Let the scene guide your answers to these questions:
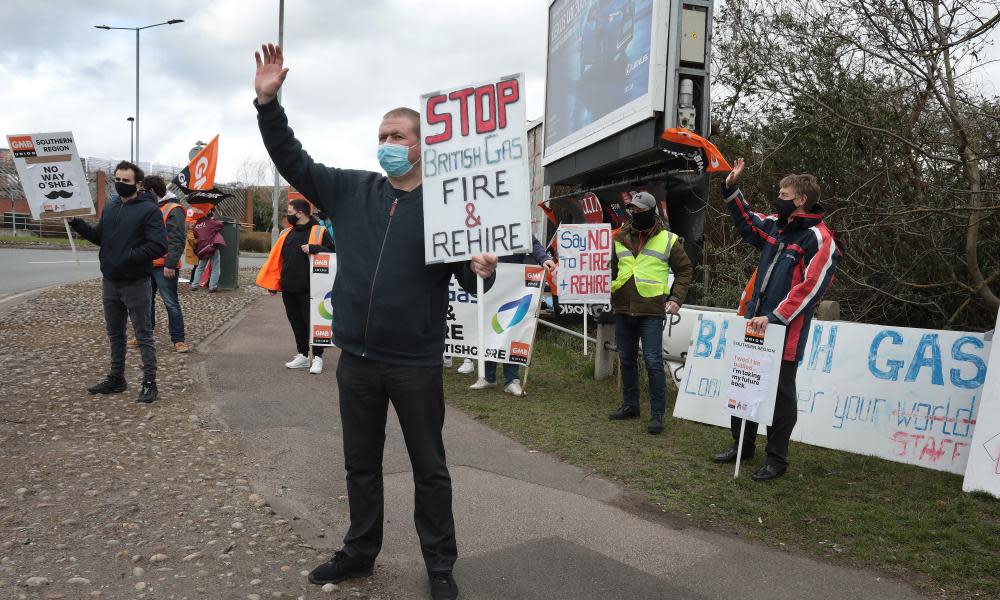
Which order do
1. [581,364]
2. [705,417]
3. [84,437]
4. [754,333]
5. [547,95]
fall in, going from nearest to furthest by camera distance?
1. [754,333]
2. [84,437]
3. [705,417]
4. [581,364]
5. [547,95]

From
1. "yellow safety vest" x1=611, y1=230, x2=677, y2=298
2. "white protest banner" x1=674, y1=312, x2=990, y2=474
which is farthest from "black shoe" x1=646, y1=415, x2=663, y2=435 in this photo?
"yellow safety vest" x1=611, y1=230, x2=677, y2=298

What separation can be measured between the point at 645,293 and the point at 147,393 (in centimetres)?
454

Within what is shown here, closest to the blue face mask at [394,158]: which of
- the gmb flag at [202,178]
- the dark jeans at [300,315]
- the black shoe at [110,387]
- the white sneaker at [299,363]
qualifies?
the black shoe at [110,387]

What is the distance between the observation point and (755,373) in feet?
17.9

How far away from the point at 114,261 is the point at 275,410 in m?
1.93

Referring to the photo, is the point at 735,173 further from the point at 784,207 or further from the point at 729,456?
the point at 729,456

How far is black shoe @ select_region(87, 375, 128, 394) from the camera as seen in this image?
23.9ft

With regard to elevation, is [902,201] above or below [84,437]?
above

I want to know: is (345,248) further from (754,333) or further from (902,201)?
(902,201)

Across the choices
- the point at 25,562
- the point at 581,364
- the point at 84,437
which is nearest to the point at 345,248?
the point at 25,562

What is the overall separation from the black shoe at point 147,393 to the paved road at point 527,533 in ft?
3.09

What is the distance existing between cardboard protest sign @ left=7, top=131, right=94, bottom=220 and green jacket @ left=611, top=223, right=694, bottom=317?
19.5 feet

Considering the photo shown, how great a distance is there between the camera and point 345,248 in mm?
3598

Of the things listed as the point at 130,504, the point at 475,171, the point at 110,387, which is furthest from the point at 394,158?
the point at 110,387
